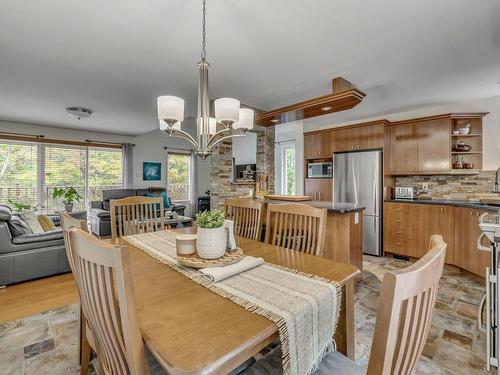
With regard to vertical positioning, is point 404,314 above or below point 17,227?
above

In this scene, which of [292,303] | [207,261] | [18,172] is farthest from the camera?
[18,172]

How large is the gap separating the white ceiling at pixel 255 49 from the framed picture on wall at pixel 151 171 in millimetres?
3707

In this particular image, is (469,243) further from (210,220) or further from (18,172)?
(18,172)

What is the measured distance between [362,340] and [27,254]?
11.8 feet

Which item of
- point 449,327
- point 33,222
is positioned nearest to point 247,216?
point 449,327

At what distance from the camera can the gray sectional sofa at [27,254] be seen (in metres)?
2.88

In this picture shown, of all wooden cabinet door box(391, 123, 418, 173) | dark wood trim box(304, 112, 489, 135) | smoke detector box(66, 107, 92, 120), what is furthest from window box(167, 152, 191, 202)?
wooden cabinet door box(391, 123, 418, 173)

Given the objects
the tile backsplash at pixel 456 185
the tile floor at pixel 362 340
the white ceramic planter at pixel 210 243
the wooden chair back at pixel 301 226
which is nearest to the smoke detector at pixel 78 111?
the tile floor at pixel 362 340

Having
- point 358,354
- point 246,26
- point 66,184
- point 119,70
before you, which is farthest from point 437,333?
point 66,184

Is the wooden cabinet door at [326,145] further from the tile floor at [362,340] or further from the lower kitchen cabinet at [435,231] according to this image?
the tile floor at [362,340]

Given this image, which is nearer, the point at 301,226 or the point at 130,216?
the point at 301,226

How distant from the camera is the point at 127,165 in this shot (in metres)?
6.79

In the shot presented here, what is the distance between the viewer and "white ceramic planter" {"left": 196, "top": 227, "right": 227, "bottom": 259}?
129 cm

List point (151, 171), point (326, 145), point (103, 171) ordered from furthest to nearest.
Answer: point (151, 171), point (103, 171), point (326, 145)
